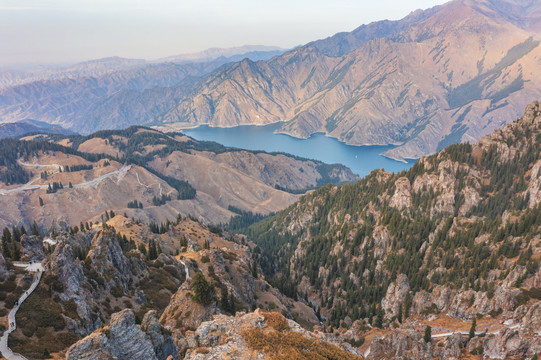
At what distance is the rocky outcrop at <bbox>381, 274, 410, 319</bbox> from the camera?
116 meters

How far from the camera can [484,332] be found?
70562 millimetres

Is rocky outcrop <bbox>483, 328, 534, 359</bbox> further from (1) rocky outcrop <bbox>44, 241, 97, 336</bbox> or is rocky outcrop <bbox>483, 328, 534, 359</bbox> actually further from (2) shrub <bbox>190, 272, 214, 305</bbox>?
(1) rocky outcrop <bbox>44, 241, 97, 336</bbox>

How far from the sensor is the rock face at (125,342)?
35812 millimetres

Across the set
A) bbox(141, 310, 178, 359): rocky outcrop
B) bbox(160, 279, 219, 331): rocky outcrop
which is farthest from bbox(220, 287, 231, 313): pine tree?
bbox(141, 310, 178, 359): rocky outcrop

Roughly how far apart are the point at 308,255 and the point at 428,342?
121m

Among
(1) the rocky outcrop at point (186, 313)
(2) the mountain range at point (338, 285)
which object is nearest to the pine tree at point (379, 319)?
(2) the mountain range at point (338, 285)

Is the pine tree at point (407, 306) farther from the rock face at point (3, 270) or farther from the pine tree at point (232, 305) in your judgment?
the rock face at point (3, 270)

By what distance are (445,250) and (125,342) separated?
427ft

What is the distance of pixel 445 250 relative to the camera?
13088cm

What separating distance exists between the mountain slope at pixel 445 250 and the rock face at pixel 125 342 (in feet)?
211

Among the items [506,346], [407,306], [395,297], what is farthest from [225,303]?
[395,297]

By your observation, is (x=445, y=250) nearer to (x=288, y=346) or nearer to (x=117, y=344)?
(x=288, y=346)

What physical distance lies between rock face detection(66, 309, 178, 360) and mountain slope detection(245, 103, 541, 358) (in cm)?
6443

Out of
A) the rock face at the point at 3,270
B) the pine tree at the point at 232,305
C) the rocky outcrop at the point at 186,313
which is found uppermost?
the rock face at the point at 3,270
